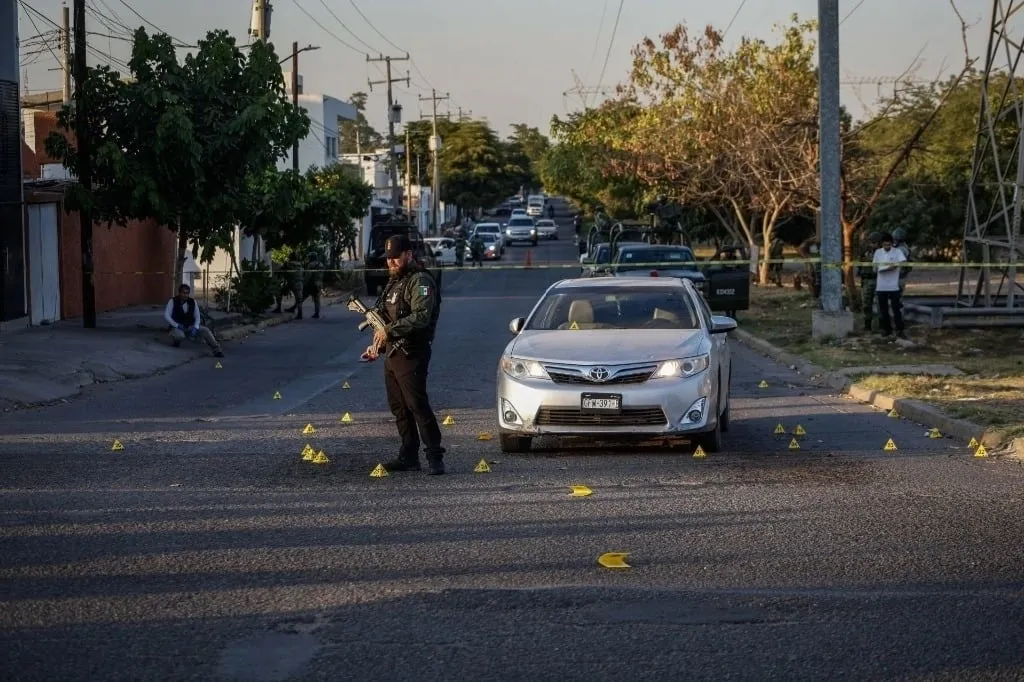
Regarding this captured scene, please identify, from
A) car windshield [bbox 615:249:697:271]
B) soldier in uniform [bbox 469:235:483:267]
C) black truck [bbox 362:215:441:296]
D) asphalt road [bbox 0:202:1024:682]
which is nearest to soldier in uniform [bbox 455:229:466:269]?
soldier in uniform [bbox 469:235:483:267]

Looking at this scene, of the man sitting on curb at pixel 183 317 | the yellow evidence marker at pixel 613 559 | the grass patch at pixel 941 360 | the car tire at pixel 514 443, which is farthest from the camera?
the man sitting on curb at pixel 183 317

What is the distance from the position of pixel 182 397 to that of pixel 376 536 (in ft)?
31.3

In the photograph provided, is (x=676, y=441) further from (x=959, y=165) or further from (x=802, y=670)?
(x=959, y=165)

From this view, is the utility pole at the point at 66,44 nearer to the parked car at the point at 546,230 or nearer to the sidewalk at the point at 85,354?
the sidewalk at the point at 85,354

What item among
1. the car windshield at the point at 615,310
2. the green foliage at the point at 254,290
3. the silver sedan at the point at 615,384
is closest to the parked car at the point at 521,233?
the green foliage at the point at 254,290

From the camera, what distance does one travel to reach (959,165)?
1762 inches

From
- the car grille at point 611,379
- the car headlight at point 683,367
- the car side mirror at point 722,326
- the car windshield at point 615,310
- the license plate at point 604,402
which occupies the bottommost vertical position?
the license plate at point 604,402

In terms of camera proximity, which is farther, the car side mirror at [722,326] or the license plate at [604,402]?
the car side mirror at [722,326]

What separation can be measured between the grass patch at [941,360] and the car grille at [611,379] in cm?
317

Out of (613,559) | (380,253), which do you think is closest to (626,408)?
(613,559)

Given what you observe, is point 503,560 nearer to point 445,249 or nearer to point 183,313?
point 183,313

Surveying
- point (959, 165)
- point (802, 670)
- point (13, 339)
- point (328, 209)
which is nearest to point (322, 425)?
point (802, 670)

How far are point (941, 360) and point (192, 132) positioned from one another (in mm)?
12704

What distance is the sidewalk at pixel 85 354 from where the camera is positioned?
57.5 ft
